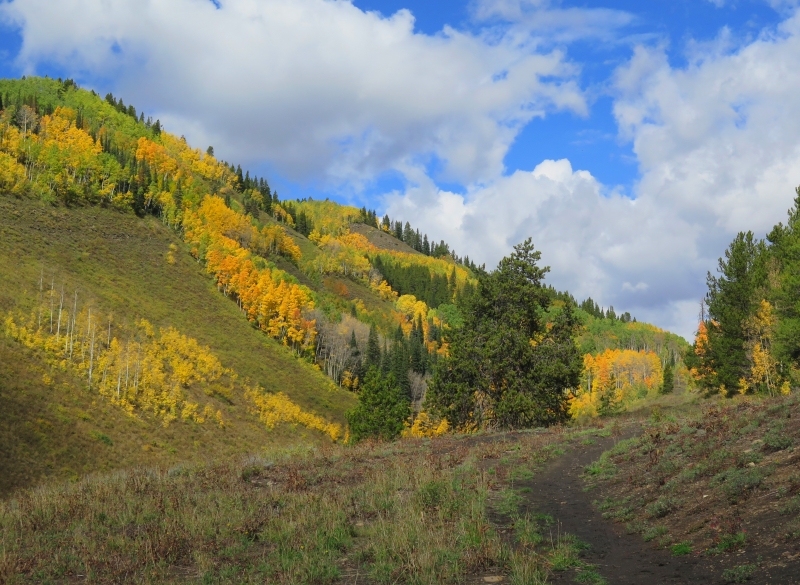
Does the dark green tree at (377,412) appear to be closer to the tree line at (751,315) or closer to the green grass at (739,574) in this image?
the tree line at (751,315)

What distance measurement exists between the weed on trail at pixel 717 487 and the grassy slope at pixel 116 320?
43.8 meters

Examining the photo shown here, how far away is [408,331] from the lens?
550 ft

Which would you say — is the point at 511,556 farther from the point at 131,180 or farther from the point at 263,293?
the point at 131,180

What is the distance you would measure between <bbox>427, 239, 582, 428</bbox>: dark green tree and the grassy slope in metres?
33.5

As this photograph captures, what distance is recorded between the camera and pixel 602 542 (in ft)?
29.9

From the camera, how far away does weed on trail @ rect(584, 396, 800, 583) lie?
7486 mm

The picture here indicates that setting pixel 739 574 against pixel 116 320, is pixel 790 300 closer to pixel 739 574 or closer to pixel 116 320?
pixel 739 574

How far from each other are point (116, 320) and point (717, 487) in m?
80.4

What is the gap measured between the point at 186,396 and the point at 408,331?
101360mm

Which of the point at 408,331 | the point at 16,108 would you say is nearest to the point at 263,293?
the point at 408,331

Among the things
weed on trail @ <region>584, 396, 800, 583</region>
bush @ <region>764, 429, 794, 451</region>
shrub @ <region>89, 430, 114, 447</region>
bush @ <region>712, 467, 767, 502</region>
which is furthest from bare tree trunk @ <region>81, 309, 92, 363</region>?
bush @ <region>764, 429, 794, 451</region>

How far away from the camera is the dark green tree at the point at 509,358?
31.2 metres

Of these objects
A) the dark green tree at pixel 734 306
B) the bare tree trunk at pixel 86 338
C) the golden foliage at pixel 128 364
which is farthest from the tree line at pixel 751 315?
the bare tree trunk at pixel 86 338

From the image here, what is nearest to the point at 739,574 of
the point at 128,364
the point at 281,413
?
the point at 128,364
